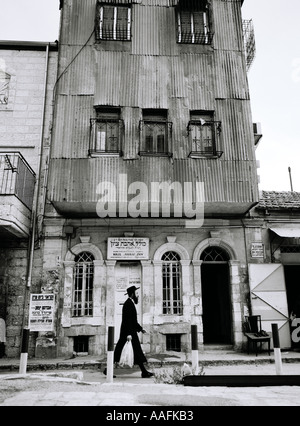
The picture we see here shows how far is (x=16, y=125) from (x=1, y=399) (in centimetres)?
958

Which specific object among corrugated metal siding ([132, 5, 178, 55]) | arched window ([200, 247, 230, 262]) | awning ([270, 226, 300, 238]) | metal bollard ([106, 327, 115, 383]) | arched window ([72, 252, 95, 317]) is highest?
corrugated metal siding ([132, 5, 178, 55])

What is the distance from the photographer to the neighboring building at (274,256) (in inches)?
451

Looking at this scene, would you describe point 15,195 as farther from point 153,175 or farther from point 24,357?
point 24,357

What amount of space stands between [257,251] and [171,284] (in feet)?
9.84

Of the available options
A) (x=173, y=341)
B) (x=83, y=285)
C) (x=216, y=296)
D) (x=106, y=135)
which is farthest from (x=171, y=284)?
(x=106, y=135)

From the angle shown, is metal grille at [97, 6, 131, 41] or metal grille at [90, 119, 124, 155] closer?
metal grille at [90, 119, 124, 155]

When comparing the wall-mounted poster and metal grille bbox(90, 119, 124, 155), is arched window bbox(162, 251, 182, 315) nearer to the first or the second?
the wall-mounted poster

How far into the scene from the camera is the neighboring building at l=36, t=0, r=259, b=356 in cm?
1120

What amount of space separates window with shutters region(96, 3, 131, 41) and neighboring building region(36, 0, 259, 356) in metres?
0.04

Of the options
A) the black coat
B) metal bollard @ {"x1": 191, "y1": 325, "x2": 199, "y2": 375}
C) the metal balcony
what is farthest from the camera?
the metal balcony

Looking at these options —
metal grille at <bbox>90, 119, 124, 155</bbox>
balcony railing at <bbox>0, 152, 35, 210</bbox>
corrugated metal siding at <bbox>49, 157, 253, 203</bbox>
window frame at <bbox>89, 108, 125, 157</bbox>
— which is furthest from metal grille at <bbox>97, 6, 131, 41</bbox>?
balcony railing at <bbox>0, 152, 35, 210</bbox>

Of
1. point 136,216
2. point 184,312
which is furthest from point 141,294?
point 136,216

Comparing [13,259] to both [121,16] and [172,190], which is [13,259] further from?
[121,16]
